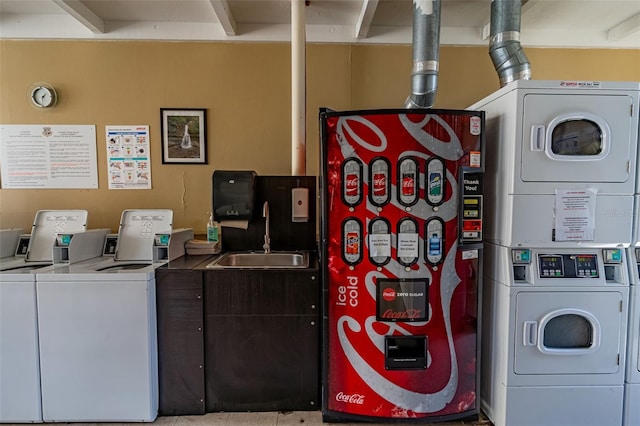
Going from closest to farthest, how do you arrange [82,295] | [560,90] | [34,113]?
[560,90] < [82,295] < [34,113]

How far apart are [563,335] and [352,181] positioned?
1.50 m

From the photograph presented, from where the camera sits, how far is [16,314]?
1.80 m

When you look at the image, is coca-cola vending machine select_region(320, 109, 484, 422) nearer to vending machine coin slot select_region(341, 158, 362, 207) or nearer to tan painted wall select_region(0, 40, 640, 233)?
vending machine coin slot select_region(341, 158, 362, 207)

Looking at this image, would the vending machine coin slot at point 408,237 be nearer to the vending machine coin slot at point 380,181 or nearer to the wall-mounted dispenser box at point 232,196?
the vending machine coin slot at point 380,181

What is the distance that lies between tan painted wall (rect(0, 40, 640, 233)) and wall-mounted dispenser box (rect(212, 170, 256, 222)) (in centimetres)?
51

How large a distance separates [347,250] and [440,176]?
660 mm

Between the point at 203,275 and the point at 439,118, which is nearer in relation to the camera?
the point at 439,118

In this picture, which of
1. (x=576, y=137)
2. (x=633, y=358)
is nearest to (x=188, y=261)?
(x=576, y=137)

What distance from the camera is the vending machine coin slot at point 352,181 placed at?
1.74m

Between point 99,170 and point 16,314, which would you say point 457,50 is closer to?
point 99,170

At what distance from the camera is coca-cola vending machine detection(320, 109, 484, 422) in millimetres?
1711

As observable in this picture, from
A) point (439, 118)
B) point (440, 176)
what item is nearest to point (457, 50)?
point (439, 118)

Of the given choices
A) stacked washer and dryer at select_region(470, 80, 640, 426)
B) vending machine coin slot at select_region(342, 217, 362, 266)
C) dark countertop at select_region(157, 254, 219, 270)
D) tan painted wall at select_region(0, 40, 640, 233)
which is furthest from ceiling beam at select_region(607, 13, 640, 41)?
dark countertop at select_region(157, 254, 219, 270)

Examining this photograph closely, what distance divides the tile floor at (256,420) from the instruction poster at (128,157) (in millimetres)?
1814
